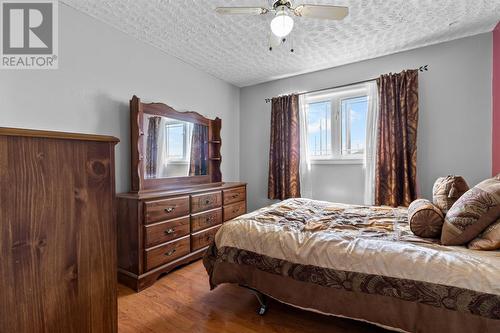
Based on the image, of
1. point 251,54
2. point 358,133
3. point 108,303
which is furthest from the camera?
point 358,133

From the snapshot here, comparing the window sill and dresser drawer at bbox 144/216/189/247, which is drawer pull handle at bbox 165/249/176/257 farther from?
the window sill

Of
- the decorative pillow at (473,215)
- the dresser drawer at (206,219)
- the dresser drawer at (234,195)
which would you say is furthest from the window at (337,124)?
the decorative pillow at (473,215)

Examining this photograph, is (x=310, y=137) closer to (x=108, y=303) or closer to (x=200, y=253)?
(x=200, y=253)

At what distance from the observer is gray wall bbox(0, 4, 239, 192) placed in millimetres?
1856

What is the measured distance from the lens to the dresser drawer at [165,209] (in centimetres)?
215

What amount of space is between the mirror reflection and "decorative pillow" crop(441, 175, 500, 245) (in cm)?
257

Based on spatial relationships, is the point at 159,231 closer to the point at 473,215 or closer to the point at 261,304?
the point at 261,304

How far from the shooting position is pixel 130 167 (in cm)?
254

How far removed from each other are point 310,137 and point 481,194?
7.89 feet

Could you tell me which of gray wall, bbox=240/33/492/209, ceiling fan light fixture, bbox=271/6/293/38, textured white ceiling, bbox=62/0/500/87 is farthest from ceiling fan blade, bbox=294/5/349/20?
gray wall, bbox=240/33/492/209

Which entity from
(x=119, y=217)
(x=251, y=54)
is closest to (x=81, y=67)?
(x=119, y=217)

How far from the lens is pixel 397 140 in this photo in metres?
2.86

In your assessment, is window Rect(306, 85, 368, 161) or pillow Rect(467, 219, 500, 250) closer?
pillow Rect(467, 219, 500, 250)

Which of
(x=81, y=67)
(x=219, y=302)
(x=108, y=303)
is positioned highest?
(x=81, y=67)
